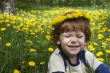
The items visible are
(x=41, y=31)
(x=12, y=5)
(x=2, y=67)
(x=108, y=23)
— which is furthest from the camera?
(x=12, y=5)

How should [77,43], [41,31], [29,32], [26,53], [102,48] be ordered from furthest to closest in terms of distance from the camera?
[41,31] < [29,32] < [102,48] < [26,53] < [77,43]

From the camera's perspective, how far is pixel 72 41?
124 inches

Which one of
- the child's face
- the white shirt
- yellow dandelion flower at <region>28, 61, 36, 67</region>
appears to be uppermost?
the child's face

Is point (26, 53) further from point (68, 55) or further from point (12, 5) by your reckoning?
point (12, 5)

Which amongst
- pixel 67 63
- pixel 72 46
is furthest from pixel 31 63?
pixel 72 46

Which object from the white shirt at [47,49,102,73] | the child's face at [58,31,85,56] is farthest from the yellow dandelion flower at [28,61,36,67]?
the child's face at [58,31,85,56]

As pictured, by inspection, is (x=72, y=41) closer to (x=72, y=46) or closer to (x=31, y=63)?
(x=72, y=46)

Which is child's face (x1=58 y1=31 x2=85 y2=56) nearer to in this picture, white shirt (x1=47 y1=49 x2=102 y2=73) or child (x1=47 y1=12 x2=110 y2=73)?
child (x1=47 y1=12 x2=110 y2=73)

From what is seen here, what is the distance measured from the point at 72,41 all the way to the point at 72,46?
0.15 ft

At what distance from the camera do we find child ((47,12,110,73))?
316 centimetres

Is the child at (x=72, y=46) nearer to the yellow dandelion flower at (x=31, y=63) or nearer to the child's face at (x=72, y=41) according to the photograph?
the child's face at (x=72, y=41)

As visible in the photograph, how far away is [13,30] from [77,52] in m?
2.10

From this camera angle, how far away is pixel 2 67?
11.2 ft

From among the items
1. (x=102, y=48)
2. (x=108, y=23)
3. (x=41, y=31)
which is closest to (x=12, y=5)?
(x=108, y=23)
